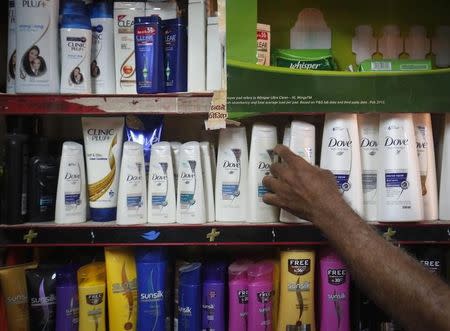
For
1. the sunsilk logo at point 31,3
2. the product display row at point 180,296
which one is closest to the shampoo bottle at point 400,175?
the product display row at point 180,296

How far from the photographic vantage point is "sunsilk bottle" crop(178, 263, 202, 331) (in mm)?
1191

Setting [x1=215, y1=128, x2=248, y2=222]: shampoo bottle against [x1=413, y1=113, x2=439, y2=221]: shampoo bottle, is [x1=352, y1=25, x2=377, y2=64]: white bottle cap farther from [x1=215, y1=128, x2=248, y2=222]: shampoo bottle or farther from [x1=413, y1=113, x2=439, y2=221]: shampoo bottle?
[x1=215, y1=128, x2=248, y2=222]: shampoo bottle

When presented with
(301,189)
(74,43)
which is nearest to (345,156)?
(301,189)

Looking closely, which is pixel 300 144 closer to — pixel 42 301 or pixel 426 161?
pixel 426 161

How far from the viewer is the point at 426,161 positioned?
118 centimetres

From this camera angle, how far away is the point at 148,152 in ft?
4.18

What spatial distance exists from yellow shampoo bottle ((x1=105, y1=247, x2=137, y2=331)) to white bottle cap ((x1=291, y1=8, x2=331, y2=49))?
0.90 meters

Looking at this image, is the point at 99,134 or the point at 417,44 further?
the point at 417,44

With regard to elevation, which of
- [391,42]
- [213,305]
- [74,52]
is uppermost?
[391,42]

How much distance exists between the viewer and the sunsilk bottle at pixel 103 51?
1.21m

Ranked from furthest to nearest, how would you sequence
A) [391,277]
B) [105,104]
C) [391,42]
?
[391,42]
[105,104]
[391,277]

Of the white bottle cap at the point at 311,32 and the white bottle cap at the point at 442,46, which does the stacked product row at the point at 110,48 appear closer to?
the white bottle cap at the point at 311,32

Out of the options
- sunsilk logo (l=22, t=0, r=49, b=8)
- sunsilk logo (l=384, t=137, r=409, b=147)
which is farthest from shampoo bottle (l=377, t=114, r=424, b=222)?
sunsilk logo (l=22, t=0, r=49, b=8)

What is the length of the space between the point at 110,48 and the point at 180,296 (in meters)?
0.75
